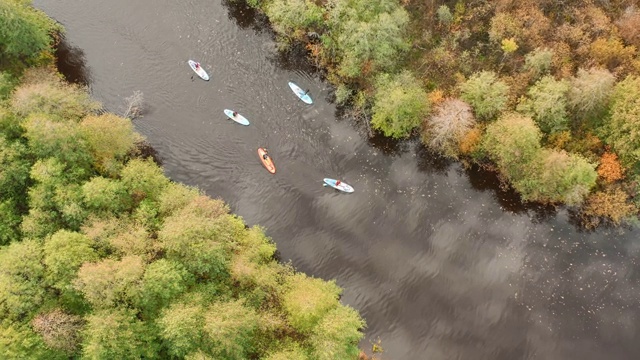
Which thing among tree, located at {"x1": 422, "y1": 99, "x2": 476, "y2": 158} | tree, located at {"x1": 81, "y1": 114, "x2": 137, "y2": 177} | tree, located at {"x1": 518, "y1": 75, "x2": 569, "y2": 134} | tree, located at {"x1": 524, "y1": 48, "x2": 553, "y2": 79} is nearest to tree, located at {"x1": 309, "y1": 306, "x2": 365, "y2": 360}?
tree, located at {"x1": 422, "y1": 99, "x2": 476, "y2": 158}

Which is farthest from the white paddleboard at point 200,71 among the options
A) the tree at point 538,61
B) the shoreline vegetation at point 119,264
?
the tree at point 538,61

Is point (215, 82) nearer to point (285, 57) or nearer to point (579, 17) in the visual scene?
point (285, 57)

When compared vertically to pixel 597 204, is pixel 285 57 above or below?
below

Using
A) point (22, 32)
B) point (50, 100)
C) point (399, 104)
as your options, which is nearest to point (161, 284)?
point (50, 100)

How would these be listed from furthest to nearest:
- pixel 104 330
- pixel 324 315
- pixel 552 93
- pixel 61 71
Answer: pixel 61 71 < pixel 552 93 < pixel 324 315 < pixel 104 330

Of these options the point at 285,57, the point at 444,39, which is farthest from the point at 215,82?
the point at 444,39

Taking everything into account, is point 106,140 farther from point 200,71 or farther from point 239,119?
point 200,71

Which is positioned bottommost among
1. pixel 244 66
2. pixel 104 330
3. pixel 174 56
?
pixel 104 330
